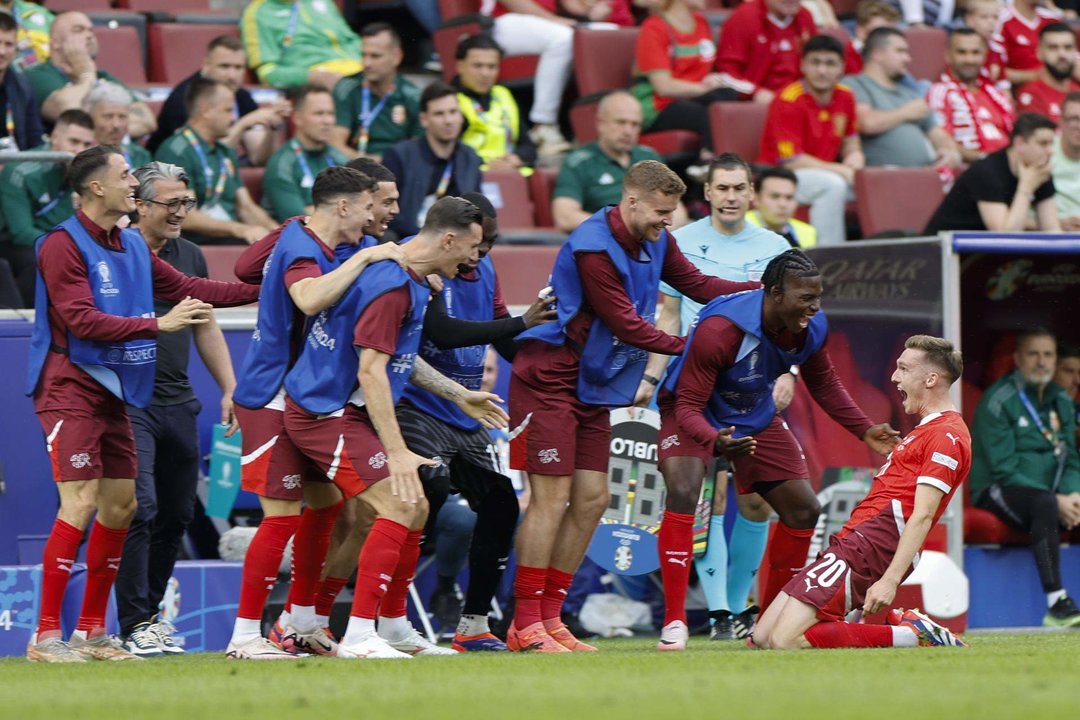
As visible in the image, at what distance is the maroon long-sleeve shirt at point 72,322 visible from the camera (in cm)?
711

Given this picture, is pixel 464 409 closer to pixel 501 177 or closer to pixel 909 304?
pixel 909 304

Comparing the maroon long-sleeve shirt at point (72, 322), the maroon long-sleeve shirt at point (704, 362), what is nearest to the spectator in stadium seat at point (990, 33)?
the maroon long-sleeve shirt at point (704, 362)

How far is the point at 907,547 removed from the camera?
713cm

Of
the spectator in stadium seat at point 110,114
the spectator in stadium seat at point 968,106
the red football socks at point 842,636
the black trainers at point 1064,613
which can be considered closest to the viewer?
the red football socks at point 842,636

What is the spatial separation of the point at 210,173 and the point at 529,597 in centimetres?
404

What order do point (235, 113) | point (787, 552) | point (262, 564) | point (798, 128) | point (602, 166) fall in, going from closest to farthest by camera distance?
point (262, 564), point (787, 552), point (602, 166), point (235, 113), point (798, 128)

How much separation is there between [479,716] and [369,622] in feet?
7.00

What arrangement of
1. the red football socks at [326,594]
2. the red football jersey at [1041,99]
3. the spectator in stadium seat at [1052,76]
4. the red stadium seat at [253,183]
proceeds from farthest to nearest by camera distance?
the red football jersey at [1041,99]
the spectator in stadium seat at [1052,76]
the red stadium seat at [253,183]
the red football socks at [326,594]

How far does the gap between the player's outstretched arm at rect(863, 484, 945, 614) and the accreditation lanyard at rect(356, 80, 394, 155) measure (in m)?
5.53

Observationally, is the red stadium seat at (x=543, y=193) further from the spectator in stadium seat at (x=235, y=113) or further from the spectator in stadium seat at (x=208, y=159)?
the spectator in stadium seat at (x=208, y=159)

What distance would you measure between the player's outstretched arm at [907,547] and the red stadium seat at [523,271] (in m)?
4.34

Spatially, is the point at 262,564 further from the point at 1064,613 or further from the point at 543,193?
the point at 543,193

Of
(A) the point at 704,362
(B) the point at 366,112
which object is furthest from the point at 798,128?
(A) the point at 704,362

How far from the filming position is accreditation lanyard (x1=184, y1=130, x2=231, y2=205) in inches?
410
